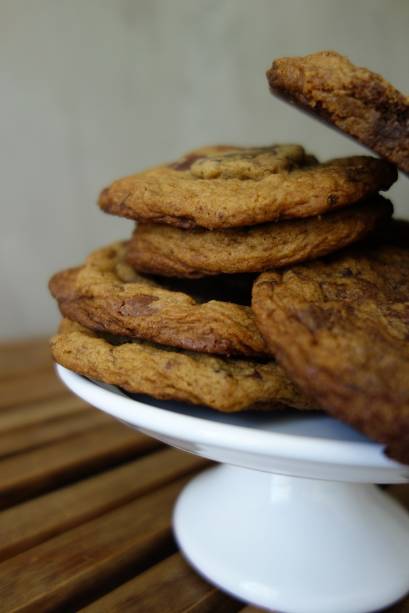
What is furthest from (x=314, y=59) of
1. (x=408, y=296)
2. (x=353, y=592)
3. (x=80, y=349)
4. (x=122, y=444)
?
(x=122, y=444)

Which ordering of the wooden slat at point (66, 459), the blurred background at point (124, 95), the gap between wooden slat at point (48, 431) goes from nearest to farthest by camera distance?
the wooden slat at point (66, 459), the gap between wooden slat at point (48, 431), the blurred background at point (124, 95)

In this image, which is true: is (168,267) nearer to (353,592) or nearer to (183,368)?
(183,368)

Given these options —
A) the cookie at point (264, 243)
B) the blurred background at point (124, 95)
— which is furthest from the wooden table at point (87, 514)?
the blurred background at point (124, 95)

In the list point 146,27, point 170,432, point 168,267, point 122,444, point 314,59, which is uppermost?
point 146,27

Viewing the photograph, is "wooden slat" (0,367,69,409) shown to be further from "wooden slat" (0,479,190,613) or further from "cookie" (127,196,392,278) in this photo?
"cookie" (127,196,392,278)

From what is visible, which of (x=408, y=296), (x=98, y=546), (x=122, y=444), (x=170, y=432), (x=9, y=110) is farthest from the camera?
(x=9, y=110)

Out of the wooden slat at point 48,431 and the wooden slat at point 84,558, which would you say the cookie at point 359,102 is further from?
the wooden slat at point 48,431

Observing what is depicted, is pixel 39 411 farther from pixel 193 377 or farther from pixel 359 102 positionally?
pixel 359 102
